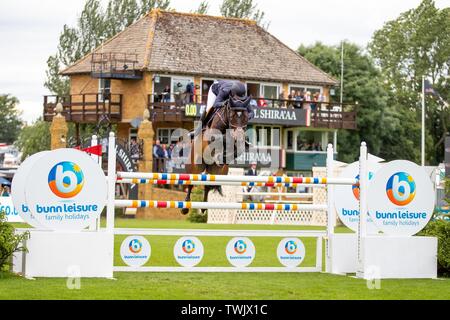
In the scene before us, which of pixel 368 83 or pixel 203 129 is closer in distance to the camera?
pixel 203 129

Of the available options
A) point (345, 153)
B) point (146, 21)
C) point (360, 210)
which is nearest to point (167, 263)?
point (360, 210)

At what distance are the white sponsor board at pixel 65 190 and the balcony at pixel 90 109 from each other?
4196 centimetres

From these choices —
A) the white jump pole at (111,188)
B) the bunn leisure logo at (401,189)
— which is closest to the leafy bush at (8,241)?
the white jump pole at (111,188)

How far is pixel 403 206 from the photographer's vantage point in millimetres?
13758

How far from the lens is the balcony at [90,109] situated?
55469 mm

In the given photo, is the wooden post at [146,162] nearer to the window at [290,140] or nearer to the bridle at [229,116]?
the window at [290,140]

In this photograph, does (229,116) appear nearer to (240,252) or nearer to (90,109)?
(240,252)

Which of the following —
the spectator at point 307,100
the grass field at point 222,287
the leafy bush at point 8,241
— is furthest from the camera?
the spectator at point 307,100

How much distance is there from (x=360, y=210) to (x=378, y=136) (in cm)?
5684

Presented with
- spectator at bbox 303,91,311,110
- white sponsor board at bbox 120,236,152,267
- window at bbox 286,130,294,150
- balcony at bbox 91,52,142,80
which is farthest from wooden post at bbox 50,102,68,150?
white sponsor board at bbox 120,236,152,267

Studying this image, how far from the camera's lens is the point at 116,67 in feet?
183

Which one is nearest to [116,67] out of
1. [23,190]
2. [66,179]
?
[66,179]

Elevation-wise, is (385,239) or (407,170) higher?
(407,170)

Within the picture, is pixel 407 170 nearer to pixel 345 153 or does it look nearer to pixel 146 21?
pixel 146 21
